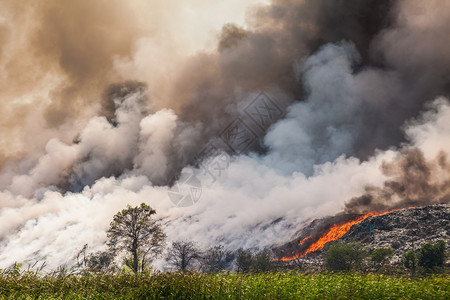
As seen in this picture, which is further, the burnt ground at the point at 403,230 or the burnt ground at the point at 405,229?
the burnt ground at the point at 405,229

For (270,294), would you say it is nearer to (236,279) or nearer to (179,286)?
(236,279)

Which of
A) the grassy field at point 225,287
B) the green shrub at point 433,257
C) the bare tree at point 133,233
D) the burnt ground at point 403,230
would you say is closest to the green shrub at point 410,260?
the green shrub at point 433,257

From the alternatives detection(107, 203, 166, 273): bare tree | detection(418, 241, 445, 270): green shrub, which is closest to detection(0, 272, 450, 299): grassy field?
detection(107, 203, 166, 273): bare tree

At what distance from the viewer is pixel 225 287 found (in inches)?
563

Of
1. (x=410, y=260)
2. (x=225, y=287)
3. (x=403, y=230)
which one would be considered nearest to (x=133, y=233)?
(x=225, y=287)

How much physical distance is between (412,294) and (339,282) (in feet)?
10.1

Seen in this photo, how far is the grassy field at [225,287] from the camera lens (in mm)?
13156

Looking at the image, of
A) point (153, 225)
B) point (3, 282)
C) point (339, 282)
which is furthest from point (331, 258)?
point (3, 282)

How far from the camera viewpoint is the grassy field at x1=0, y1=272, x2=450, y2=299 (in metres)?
13.2

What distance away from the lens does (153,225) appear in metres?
63.1

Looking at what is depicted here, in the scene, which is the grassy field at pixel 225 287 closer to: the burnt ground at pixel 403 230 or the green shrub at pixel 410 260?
the green shrub at pixel 410 260

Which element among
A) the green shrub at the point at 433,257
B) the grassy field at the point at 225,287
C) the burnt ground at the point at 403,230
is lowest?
the green shrub at the point at 433,257

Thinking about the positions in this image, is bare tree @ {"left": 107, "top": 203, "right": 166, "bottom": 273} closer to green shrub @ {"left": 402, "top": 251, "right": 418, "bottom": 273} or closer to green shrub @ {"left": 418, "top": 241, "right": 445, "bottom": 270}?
green shrub @ {"left": 402, "top": 251, "right": 418, "bottom": 273}

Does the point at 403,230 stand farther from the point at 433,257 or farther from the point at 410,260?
the point at 410,260
